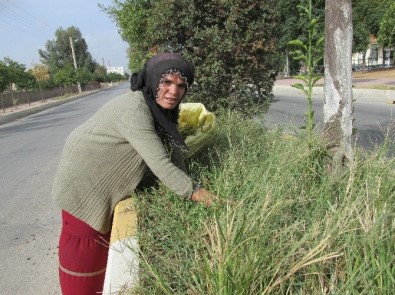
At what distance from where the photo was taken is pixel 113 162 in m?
2.12

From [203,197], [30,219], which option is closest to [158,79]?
[203,197]

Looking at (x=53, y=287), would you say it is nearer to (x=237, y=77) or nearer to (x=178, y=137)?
(x=178, y=137)

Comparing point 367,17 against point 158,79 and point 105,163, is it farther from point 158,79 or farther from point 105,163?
point 105,163

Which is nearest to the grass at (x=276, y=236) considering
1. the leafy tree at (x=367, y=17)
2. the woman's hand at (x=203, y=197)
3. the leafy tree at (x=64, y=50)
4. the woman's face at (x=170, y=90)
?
the woman's hand at (x=203, y=197)

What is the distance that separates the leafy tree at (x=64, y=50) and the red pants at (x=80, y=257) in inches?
3492

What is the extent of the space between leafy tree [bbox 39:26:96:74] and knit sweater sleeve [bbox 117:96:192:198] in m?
89.0

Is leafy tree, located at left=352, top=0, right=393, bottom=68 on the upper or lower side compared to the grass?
upper

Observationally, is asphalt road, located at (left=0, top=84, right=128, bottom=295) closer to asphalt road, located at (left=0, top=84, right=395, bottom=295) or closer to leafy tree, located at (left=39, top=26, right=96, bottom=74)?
asphalt road, located at (left=0, top=84, right=395, bottom=295)

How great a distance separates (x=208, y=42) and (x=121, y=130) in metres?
3.60

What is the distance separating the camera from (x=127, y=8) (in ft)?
36.9

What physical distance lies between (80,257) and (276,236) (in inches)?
46.1

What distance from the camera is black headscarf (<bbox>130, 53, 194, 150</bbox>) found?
2.02 meters

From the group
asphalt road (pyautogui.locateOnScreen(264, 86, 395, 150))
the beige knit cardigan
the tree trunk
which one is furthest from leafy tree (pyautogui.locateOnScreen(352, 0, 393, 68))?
the beige knit cardigan

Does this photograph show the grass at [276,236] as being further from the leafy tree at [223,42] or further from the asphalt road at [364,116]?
the leafy tree at [223,42]
